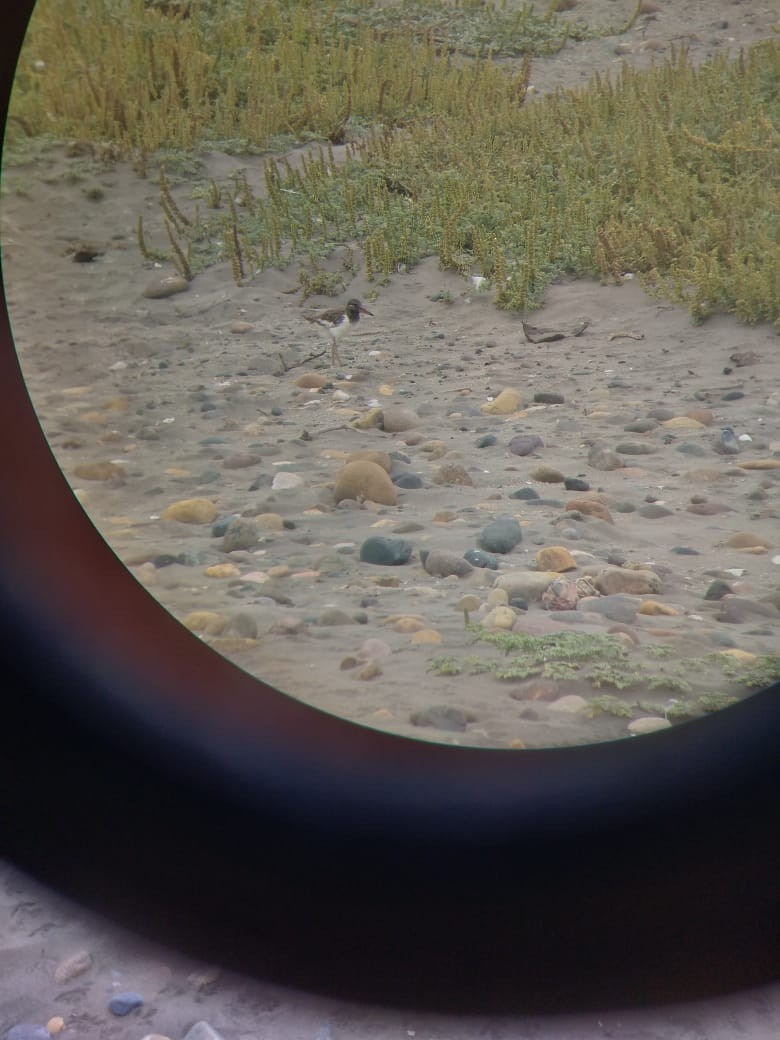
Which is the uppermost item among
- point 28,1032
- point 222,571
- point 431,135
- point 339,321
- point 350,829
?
point 431,135

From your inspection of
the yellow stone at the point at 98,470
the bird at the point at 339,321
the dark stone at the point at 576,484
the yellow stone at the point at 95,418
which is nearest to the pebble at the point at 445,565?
the dark stone at the point at 576,484

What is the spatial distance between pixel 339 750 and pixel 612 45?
5.37 meters

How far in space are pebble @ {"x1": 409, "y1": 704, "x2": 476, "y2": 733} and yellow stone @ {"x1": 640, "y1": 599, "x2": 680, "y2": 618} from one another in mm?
660

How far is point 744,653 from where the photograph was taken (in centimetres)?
212

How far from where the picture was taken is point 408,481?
2.94m

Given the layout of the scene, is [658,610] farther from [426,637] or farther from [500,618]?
[426,637]

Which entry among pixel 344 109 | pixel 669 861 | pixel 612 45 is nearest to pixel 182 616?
pixel 669 861

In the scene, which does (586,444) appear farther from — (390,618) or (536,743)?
(536,743)

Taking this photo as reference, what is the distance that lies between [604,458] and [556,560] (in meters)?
0.62

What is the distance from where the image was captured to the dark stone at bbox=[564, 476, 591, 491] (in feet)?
9.38

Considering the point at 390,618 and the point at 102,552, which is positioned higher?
the point at 102,552

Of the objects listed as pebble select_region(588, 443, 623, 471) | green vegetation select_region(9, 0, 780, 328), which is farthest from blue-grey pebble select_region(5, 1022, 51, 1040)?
green vegetation select_region(9, 0, 780, 328)

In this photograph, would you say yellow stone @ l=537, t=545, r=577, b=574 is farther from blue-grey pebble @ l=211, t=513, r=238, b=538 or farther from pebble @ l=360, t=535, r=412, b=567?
blue-grey pebble @ l=211, t=513, r=238, b=538

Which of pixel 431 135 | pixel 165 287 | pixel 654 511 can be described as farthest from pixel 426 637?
pixel 431 135
